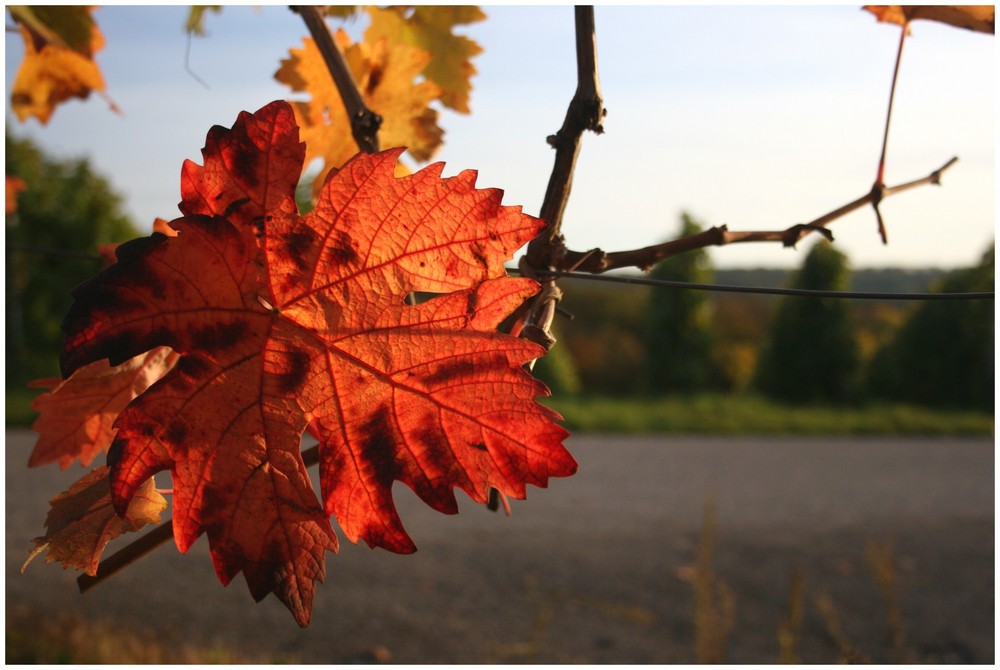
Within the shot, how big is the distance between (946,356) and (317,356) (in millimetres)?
10478

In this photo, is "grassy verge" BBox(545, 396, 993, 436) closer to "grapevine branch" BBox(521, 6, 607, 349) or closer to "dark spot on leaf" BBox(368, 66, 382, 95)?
"dark spot on leaf" BBox(368, 66, 382, 95)

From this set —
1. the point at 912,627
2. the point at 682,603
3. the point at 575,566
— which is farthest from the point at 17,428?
the point at 912,627

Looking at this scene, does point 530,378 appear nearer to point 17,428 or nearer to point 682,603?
point 682,603

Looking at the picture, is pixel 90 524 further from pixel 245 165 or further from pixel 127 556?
pixel 245 165

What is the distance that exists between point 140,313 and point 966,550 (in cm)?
580

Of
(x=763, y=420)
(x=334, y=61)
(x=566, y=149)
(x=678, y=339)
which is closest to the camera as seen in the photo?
(x=566, y=149)

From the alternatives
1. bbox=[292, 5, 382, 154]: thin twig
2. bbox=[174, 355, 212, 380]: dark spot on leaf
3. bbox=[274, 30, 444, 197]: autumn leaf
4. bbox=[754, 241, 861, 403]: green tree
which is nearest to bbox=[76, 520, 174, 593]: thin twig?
bbox=[174, 355, 212, 380]: dark spot on leaf

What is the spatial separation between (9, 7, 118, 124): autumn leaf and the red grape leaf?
0.81 m

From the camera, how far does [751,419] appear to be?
8.95 meters

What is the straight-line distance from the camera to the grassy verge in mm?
8633

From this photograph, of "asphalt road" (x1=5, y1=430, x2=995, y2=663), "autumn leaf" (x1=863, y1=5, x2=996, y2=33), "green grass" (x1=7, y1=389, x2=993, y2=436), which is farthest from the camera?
"green grass" (x1=7, y1=389, x2=993, y2=436)

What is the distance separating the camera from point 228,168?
47 centimetres

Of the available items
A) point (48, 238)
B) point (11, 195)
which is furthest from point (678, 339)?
point (11, 195)

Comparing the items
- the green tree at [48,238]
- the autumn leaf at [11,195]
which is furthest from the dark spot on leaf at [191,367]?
the green tree at [48,238]
